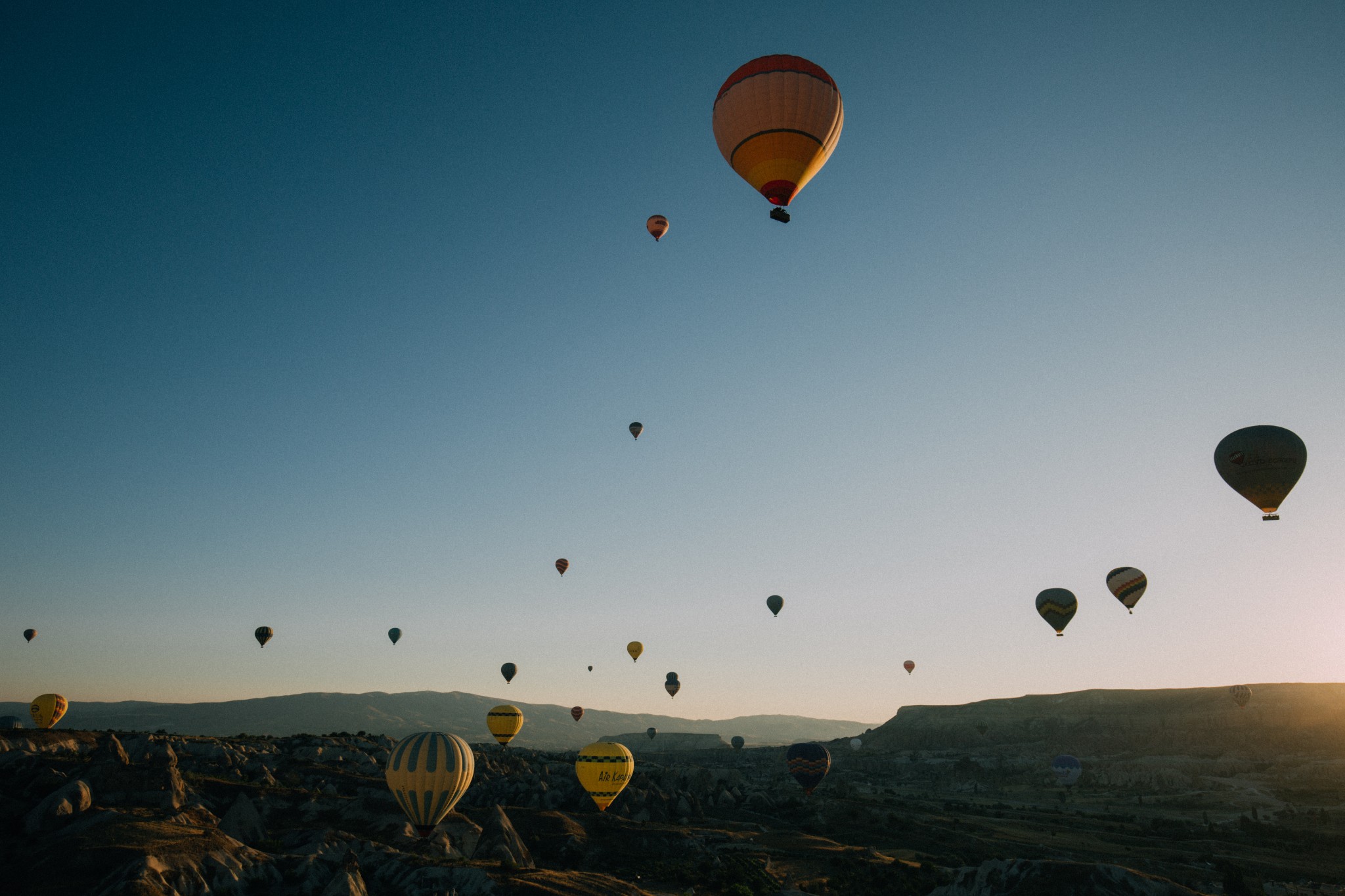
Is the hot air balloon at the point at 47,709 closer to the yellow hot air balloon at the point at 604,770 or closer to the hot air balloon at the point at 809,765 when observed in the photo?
the yellow hot air balloon at the point at 604,770

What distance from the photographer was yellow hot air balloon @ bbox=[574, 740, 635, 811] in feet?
148

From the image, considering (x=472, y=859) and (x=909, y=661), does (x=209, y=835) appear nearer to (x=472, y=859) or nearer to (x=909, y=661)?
(x=472, y=859)

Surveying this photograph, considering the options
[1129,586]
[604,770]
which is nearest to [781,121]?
[604,770]

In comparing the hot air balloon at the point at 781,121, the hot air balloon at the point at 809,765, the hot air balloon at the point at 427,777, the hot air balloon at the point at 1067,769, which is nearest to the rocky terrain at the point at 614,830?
the hot air balloon at the point at 427,777

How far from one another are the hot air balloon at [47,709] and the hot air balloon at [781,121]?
82.9 metres

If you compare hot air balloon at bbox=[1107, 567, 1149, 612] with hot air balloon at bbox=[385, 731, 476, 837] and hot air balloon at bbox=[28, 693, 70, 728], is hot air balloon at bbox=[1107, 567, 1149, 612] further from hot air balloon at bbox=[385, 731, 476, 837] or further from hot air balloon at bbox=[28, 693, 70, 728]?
hot air balloon at bbox=[28, 693, 70, 728]

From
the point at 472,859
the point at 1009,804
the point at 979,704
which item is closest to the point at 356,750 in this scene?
the point at 472,859

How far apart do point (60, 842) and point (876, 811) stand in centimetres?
6038

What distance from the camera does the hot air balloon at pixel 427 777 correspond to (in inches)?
1243

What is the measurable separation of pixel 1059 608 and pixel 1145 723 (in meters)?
78.9

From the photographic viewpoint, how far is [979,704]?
146m

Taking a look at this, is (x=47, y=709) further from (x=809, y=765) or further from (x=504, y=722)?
(x=809, y=765)

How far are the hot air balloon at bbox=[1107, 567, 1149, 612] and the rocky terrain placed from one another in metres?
16.9

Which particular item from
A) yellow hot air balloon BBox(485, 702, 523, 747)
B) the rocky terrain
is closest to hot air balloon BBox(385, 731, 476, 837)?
the rocky terrain
